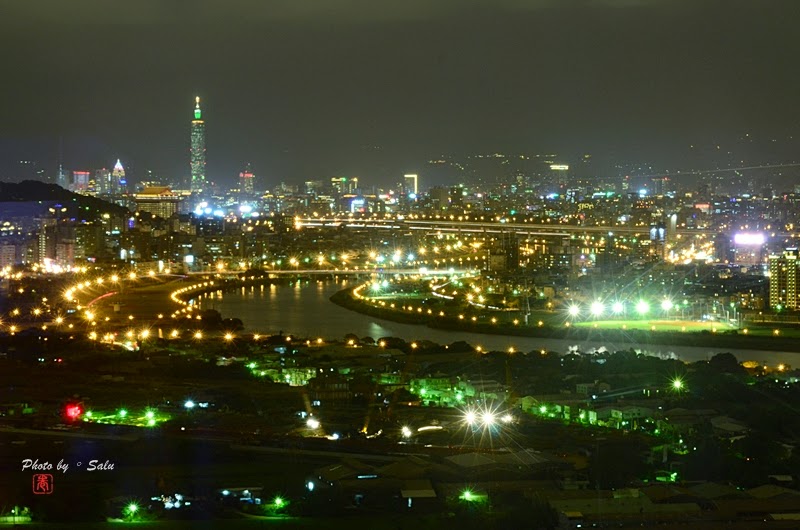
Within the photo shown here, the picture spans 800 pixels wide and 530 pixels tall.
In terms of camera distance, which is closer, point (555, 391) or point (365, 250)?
→ point (555, 391)

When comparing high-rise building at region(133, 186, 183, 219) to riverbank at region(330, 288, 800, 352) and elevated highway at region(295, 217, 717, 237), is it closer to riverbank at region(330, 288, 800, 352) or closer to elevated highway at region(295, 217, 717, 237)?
elevated highway at region(295, 217, 717, 237)

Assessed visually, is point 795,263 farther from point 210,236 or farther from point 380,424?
point 210,236

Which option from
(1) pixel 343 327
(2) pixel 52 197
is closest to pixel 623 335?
(1) pixel 343 327

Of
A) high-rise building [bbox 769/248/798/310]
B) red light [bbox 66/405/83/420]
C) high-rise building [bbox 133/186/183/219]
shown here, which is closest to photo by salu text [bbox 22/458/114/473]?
red light [bbox 66/405/83/420]

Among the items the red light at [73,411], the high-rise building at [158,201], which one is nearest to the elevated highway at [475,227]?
the high-rise building at [158,201]

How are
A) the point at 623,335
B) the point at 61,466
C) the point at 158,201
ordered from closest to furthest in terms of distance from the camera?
the point at 61,466
the point at 623,335
the point at 158,201

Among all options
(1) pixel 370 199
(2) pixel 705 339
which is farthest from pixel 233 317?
(1) pixel 370 199

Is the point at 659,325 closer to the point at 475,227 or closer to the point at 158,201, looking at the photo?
the point at 475,227
